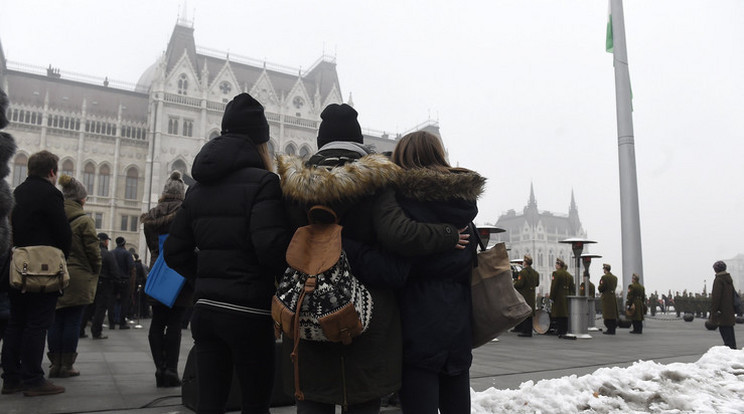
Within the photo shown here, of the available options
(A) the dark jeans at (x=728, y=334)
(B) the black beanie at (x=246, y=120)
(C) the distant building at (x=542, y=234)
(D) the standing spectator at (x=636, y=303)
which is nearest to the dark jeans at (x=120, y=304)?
(B) the black beanie at (x=246, y=120)

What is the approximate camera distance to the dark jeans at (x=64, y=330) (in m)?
5.31

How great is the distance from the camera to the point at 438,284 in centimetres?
264

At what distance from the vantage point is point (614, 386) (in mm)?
4602

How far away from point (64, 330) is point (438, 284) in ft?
14.4

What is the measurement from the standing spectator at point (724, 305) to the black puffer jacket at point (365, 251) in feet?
28.8

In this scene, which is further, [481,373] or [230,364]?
[481,373]

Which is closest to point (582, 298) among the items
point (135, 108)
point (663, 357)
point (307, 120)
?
point (663, 357)

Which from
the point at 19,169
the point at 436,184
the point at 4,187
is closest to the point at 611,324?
the point at 436,184

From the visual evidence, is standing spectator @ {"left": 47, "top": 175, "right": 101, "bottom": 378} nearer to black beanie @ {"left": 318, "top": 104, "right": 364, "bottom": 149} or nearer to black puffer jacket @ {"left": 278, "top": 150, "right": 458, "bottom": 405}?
black beanie @ {"left": 318, "top": 104, "right": 364, "bottom": 149}

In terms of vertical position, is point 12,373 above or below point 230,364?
below

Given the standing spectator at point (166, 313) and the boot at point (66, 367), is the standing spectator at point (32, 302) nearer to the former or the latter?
the standing spectator at point (166, 313)

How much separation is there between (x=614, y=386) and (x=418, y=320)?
2939mm

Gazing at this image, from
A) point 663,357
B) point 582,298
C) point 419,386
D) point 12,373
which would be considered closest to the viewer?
point 419,386

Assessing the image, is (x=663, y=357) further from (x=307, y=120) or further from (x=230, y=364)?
(x=307, y=120)
